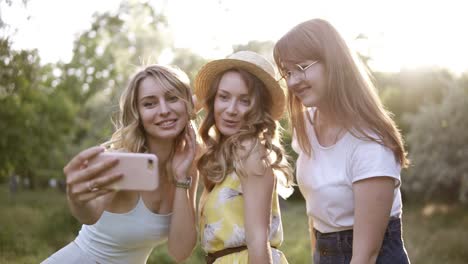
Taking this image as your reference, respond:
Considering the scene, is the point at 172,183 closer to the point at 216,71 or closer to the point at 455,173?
the point at 216,71

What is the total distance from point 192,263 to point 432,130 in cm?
1246

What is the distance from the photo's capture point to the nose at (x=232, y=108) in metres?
3.31

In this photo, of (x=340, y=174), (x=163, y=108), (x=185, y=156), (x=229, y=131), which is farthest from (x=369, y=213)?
(x=163, y=108)

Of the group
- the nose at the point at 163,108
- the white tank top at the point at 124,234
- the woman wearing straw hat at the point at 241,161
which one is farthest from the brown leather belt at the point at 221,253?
the nose at the point at 163,108

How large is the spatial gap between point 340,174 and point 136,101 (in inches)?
49.7

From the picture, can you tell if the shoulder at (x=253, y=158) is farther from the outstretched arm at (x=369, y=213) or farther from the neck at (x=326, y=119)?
the outstretched arm at (x=369, y=213)

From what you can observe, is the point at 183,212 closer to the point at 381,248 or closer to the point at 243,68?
the point at 243,68

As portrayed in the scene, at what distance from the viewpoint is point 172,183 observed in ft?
11.7

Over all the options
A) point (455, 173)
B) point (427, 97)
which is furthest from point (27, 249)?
point (427, 97)

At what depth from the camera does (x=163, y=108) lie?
3344 millimetres

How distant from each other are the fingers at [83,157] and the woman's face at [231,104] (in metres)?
0.93

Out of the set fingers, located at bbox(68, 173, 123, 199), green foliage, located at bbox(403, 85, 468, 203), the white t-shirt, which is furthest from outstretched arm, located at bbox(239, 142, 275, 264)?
green foliage, located at bbox(403, 85, 468, 203)

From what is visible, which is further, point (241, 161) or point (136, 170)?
point (241, 161)

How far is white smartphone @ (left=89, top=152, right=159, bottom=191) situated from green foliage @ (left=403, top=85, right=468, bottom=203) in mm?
15931
